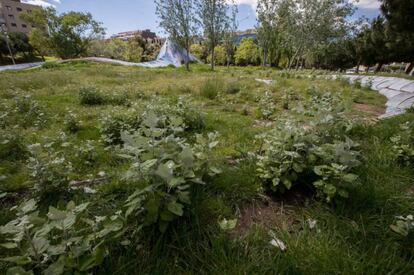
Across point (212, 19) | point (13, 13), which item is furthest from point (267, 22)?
point (13, 13)

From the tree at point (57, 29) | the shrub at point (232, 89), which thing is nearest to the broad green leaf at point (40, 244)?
the shrub at point (232, 89)

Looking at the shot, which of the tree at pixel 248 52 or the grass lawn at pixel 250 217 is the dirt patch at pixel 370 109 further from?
the tree at pixel 248 52

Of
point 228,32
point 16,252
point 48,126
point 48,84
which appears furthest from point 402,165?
point 228,32

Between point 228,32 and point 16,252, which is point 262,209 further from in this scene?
point 228,32

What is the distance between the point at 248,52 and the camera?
45.8 meters

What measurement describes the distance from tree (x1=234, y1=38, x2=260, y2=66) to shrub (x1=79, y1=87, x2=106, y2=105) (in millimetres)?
44083

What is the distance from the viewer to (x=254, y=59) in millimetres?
46594

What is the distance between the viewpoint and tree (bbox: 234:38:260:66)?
44.8 meters

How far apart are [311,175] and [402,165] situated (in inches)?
43.5

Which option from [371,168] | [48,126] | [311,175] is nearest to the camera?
[311,175]

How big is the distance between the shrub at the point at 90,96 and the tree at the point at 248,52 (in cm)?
4408

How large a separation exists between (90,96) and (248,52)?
46004 mm

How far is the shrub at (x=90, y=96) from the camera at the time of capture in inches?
213

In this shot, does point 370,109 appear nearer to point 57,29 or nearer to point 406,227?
point 406,227
